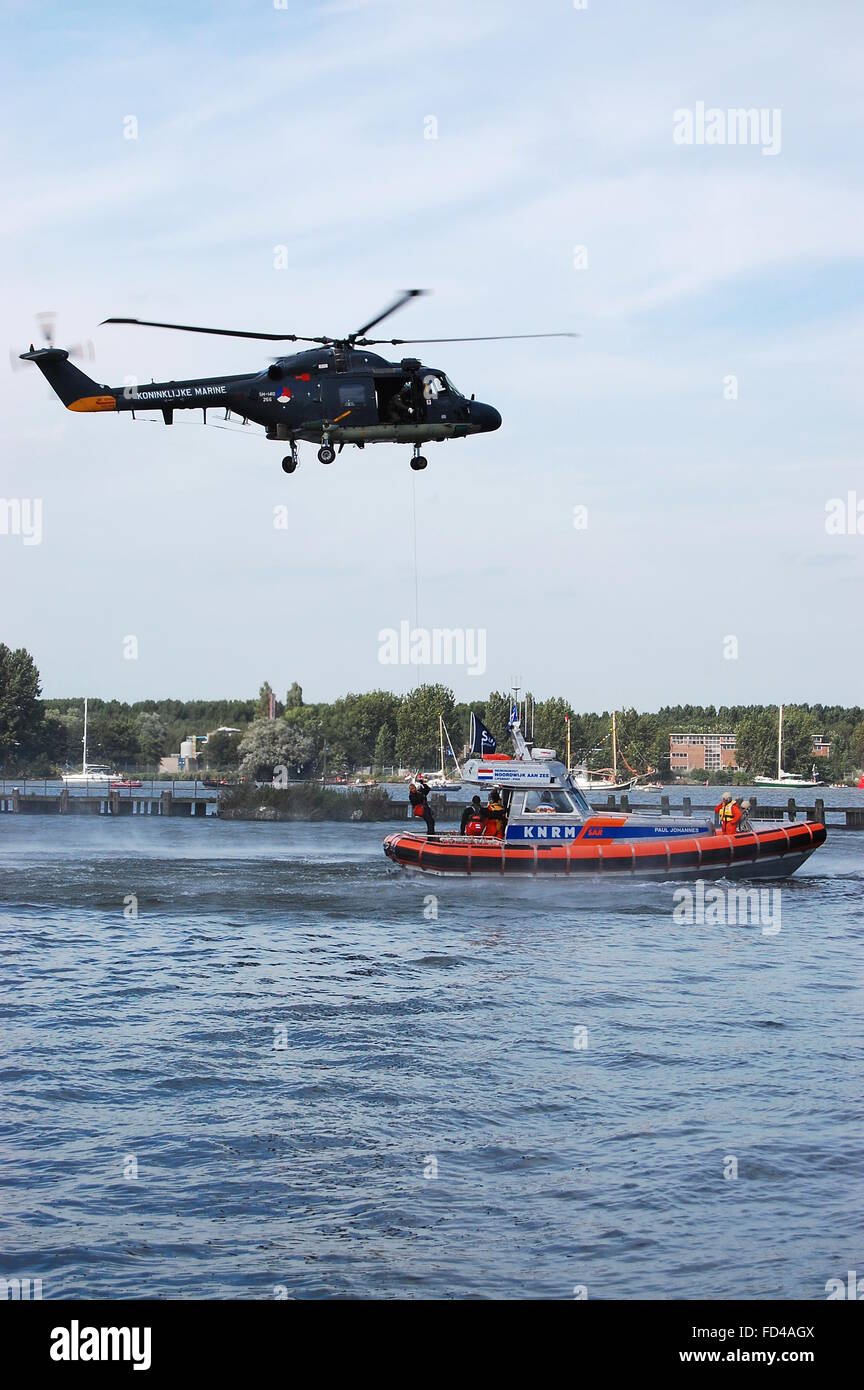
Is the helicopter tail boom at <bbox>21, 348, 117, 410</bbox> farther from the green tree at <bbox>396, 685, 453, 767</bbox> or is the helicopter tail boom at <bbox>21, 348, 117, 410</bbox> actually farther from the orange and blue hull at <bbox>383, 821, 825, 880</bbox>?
the green tree at <bbox>396, 685, 453, 767</bbox>

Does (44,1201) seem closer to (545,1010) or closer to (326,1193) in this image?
(326,1193)

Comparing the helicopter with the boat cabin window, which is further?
the boat cabin window

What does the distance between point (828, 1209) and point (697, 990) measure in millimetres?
11728

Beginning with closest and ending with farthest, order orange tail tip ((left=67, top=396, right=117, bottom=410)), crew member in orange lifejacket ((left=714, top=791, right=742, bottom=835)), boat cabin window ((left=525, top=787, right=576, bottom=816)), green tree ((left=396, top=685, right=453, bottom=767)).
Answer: orange tail tip ((left=67, top=396, right=117, bottom=410)) < crew member in orange lifejacket ((left=714, top=791, right=742, bottom=835)) < boat cabin window ((left=525, top=787, right=576, bottom=816)) < green tree ((left=396, top=685, right=453, bottom=767))

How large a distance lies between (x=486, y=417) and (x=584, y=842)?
12.4 metres

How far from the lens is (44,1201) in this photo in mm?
13164

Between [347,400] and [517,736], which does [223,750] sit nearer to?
[517,736]

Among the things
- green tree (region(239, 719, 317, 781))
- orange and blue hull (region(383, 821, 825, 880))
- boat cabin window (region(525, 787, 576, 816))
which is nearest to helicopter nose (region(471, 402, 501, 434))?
boat cabin window (region(525, 787, 576, 816))

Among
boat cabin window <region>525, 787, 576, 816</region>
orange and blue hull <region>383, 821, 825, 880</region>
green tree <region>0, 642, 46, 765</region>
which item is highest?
green tree <region>0, 642, 46, 765</region>

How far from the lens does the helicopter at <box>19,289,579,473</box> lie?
2994cm

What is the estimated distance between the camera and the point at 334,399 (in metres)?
29.9

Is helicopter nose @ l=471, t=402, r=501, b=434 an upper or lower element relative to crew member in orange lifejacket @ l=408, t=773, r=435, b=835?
upper

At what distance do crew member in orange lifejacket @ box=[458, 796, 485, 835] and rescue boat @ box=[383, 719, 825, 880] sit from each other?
295mm
